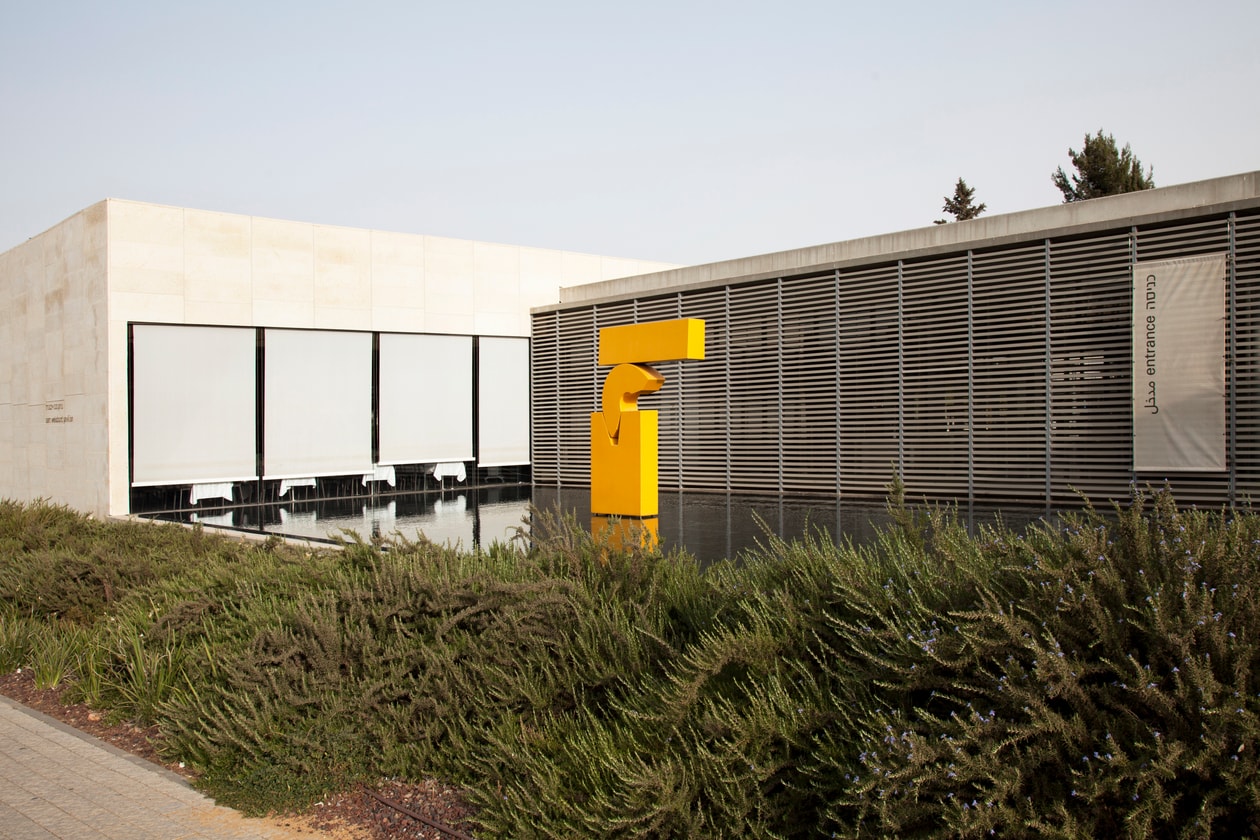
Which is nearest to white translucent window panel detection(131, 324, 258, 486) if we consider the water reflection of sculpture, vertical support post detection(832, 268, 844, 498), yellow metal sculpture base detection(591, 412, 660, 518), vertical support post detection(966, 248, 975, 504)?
the water reflection of sculpture

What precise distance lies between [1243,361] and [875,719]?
37.8 ft

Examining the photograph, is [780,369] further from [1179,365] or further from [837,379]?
[1179,365]

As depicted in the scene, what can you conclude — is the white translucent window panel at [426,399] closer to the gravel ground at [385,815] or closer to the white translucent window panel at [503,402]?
the white translucent window panel at [503,402]

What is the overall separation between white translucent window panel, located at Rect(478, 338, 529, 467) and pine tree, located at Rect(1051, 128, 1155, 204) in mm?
19918

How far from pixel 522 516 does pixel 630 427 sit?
63.0 inches

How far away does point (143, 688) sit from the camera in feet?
20.0

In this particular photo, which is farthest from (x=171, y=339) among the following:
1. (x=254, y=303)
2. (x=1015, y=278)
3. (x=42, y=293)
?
(x=1015, y=278)

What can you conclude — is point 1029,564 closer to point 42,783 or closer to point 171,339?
point 42,783

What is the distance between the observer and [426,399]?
21.8 meters

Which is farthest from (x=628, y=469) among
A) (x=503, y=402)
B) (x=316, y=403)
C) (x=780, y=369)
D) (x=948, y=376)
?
(x=503, y=402)

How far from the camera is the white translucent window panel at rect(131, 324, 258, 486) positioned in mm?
17797

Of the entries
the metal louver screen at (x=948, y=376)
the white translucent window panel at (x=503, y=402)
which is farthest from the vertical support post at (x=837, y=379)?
the white translucent window panel at (x=503, y=402)

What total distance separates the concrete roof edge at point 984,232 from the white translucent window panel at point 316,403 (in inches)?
223

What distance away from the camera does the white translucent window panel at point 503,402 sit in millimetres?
22781
